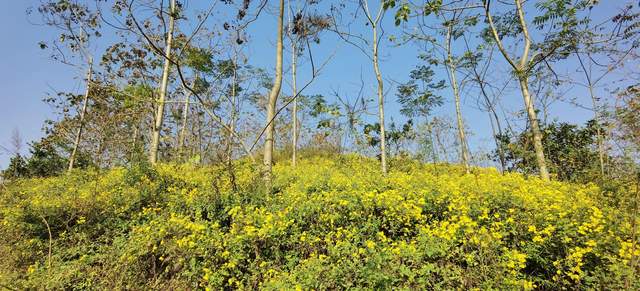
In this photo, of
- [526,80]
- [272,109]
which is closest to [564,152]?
[526,80]

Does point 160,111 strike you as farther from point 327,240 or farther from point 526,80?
point 526,80

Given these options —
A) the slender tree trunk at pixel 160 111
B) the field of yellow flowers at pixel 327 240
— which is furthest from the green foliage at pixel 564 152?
the slender tree trunk at pixel 160 111

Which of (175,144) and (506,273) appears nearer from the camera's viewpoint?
(506,273)

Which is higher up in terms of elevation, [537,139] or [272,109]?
[272,109]

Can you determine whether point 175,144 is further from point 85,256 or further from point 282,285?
point 282,285

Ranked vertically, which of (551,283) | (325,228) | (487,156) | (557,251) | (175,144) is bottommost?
(551,283)

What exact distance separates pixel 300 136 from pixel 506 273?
14.1 m

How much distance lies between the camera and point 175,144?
1814cm

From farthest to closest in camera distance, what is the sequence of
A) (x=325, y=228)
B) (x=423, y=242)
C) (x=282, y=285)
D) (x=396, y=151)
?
1. (x=396, y=151)
2. (x=325, y=228)
3. (x=423, y=242)
4. (x=282, y=285)

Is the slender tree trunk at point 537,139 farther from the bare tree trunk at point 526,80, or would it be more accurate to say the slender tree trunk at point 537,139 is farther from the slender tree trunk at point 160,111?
the slender tree trunk at point 160,111

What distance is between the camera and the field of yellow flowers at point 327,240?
335 cm

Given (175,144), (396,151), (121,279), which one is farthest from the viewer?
(175,144)

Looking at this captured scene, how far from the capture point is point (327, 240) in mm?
3934

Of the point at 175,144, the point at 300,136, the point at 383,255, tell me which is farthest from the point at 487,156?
the point at 175,144
